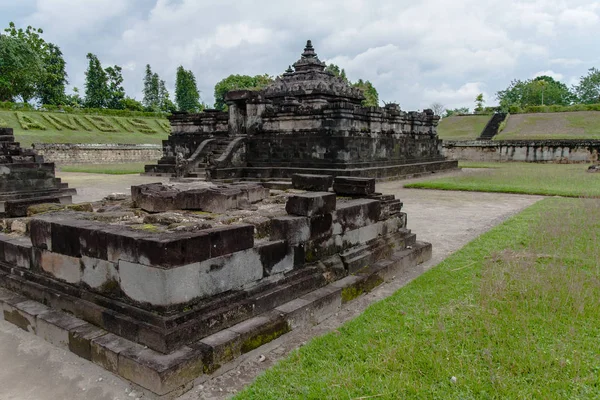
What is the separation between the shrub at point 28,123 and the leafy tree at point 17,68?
9531 mm

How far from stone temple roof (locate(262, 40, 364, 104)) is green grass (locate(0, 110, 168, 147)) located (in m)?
17.6

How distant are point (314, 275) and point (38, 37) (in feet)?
177

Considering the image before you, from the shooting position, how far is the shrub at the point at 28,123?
3206 centimetres

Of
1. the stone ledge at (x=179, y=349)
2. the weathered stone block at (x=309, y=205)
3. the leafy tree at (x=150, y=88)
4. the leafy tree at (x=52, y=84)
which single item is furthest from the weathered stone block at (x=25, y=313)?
the leafy tree at (x=150, y=88)

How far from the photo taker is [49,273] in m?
4.35

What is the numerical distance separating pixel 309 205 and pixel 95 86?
58851mm

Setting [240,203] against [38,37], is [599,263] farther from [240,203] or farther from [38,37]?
[38,37]

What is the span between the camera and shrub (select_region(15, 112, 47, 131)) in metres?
32.1

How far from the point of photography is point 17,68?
1629 inches

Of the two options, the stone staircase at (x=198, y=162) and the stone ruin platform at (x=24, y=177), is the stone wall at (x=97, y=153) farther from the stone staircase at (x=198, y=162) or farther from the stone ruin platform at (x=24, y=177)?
the stone ruin platform at (x=24, y=177)

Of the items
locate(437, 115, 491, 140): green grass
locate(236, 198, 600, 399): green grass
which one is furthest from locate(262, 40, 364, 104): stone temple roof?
locate(437, 115, 491, 140): green grass

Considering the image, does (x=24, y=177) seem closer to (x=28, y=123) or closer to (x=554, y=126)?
(x=28, y=123)

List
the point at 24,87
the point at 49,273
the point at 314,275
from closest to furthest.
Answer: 1. the point at 49,273
2. the point at 314,275
3. the point at 24,87

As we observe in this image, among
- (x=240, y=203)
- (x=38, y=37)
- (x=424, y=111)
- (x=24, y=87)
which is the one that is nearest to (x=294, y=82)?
(x=424, y=111)
